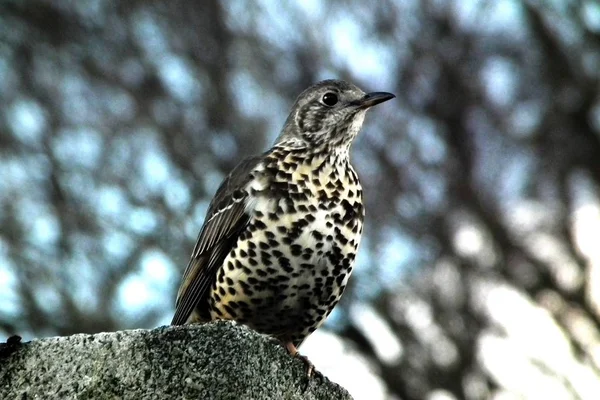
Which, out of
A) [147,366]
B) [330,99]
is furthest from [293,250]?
[147,366]

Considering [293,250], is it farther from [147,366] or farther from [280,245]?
[147,366]

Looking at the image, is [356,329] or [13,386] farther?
[356,329]

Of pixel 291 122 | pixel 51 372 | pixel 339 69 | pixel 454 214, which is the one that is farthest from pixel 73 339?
pixel 454 214

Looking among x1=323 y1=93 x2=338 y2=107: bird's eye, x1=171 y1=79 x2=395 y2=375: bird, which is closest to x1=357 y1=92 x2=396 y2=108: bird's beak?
x1=323 y1=93 x2=338 y2=107: bird's eye

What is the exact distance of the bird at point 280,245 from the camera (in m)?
3.93

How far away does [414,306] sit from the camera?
10781 millimetres

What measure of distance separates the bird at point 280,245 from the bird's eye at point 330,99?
15.9 inches

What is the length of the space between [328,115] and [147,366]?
2457 mm

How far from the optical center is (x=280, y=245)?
3.92 meters

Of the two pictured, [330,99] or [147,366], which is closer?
[147,366]

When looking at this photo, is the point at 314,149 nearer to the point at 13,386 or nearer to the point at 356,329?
the point at 13,386

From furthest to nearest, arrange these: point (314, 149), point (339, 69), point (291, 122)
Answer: point (339, 69), point (291, 122), point (314, 149)

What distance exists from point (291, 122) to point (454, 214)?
249 inches

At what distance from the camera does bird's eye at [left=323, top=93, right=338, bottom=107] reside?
4.86 metres
